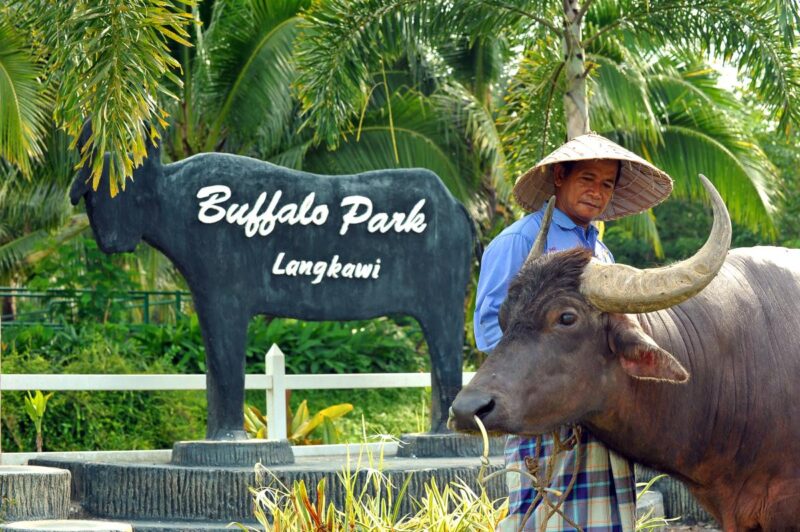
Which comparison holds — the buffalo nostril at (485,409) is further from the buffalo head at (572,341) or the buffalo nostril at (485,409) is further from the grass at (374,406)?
the grass at (374,406)

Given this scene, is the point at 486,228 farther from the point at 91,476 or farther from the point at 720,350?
the point at 720,350

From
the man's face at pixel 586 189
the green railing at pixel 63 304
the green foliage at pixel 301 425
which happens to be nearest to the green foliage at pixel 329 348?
the green railing at pixel 63 304

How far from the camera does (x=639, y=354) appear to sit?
339 centimetres

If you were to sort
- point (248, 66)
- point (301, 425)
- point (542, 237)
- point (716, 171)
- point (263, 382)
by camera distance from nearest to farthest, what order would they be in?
point (542, 237)
point (263, 382)
point (301, 425)
point (248, 66)
point (716, 171)

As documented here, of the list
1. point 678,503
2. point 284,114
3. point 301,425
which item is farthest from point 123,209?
point 284,114

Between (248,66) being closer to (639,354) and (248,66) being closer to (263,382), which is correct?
(263,382)

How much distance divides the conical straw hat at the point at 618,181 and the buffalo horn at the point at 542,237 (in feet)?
0.81

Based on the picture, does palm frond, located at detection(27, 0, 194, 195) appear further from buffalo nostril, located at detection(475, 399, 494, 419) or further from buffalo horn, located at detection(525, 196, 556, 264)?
buffalo nostril, located at detection(475, 399, 494, 419)

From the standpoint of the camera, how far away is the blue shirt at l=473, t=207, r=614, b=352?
3.79m

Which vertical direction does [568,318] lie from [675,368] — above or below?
above

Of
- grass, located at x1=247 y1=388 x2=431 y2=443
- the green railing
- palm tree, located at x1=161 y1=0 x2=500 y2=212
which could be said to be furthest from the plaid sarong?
the green railing

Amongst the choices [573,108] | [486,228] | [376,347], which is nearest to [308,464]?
[573,108]

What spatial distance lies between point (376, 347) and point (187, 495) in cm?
663

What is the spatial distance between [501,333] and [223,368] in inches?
167
